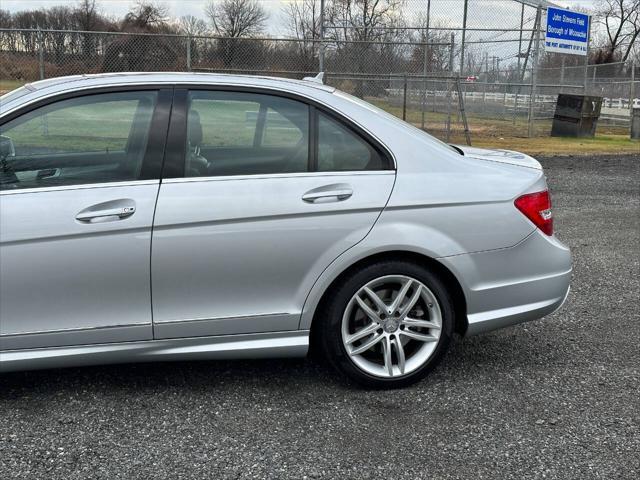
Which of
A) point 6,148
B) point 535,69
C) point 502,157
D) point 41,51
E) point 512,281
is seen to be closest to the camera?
point 6,148

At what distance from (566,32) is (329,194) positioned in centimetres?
1718

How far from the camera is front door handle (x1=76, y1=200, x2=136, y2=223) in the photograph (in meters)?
3.12

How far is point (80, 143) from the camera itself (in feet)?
11.4

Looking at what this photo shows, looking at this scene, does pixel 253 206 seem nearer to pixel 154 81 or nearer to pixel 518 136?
pixel 154 81

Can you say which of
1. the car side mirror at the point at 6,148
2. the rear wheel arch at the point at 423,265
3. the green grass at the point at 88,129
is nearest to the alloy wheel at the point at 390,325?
the rear wheel arch at the point at 423,265

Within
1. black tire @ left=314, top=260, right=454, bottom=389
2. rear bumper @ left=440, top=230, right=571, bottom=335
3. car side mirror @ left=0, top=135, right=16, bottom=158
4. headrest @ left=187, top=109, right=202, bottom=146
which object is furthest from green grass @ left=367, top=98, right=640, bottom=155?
car side mirror @ left=0, top=135, right=16, bottom=158

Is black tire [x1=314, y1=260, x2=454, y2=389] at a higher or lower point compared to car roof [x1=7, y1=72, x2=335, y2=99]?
lower

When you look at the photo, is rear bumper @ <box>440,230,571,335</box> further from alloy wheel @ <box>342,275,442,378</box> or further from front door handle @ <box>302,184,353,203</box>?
front door handle @ <box>302,184,353,203</box>

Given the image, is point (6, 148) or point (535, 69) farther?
point (535, 69)

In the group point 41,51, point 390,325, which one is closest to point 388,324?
point 390,325

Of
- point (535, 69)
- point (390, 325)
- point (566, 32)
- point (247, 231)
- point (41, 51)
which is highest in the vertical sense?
point (566, 32)

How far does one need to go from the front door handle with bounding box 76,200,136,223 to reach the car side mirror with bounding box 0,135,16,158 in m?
0.50

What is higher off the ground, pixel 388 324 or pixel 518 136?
pixel 388 324

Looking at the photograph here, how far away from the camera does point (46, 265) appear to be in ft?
10.2
